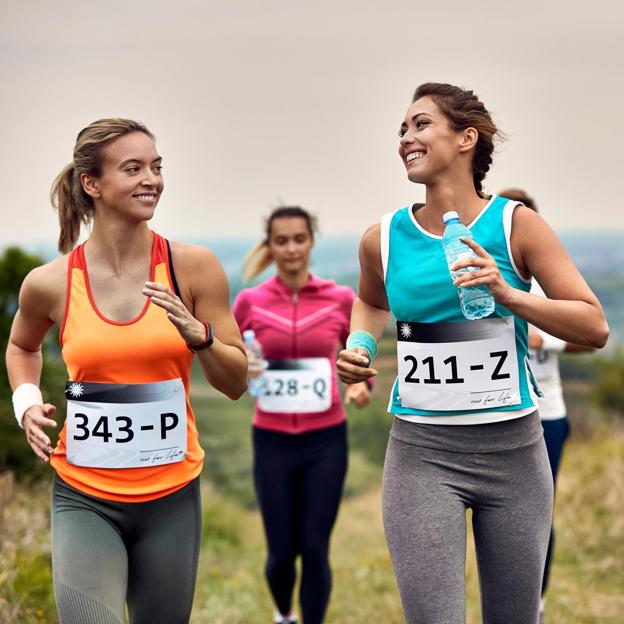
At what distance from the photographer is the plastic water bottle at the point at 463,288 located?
3.14m

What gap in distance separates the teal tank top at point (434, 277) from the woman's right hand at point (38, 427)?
1.10 meters

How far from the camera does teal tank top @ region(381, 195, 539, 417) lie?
324 centimetres

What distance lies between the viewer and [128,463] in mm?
3279

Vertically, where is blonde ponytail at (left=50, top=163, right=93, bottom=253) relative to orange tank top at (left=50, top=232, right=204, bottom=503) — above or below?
above

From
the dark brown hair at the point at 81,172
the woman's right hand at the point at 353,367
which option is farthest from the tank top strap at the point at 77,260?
the woman's right hand at the point at 353,367

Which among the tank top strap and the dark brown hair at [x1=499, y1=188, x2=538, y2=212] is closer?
the tank top strap

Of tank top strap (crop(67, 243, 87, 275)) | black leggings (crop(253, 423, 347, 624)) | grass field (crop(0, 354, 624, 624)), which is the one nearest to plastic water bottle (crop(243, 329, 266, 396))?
black leggings (crop(253, 423, 347, 624))

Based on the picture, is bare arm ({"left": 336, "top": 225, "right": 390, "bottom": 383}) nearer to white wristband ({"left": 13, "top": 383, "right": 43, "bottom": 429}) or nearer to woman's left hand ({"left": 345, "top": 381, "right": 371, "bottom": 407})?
white wristband ({"left": 13, "top": 383, "right": 43, "bottom": 429})

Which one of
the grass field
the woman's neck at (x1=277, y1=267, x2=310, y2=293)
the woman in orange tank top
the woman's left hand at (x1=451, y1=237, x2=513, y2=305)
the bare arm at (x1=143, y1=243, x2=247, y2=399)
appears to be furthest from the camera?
the grass field

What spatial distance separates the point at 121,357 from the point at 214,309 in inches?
14.1

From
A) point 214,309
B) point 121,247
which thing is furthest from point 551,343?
point 121,247

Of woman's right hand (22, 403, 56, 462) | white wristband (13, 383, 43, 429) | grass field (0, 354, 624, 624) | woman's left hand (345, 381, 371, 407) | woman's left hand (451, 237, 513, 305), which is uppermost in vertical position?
woman's left hand (451, 237, 513, 305)

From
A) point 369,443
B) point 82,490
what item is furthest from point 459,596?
point 369,443

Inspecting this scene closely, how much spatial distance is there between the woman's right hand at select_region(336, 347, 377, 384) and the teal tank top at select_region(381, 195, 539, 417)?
0.20 m
